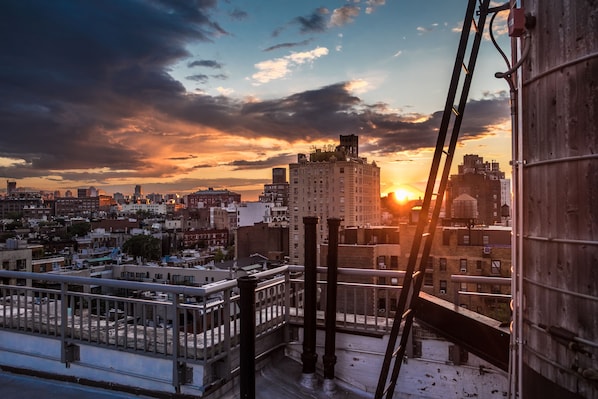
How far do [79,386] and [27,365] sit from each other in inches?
40.9

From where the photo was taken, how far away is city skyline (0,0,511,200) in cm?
1038

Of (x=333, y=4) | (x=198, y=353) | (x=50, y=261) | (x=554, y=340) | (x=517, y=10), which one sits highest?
(x=333, y=4)

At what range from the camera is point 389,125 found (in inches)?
1276

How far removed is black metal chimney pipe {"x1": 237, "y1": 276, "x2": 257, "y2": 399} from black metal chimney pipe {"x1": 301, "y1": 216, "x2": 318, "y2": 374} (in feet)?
4.56

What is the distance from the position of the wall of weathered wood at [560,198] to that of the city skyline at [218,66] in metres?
0.64

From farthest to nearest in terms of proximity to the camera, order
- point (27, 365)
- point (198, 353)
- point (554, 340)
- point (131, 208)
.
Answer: point (131, 208), point (27, 365), point (198, 353), point (554, 340)

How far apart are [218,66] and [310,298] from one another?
12.5 m

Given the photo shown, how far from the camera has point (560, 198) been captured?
2.88 m

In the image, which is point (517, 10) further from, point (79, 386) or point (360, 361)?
point (79, 386)

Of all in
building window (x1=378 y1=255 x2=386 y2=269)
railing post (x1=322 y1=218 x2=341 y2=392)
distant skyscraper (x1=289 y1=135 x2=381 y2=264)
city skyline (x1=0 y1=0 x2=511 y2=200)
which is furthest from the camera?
distant skyscraper (x1=289 y1=135 x2=381 y2=264)

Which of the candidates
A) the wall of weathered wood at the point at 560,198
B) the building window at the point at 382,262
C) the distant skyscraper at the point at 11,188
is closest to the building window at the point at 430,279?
the building window at the point at 382,262

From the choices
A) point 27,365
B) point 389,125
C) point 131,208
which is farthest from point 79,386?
point 131,208

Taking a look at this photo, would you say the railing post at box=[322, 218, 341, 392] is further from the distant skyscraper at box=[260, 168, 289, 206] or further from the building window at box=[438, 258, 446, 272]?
the distant skyscraper at box=[260, 168, 289, 206]

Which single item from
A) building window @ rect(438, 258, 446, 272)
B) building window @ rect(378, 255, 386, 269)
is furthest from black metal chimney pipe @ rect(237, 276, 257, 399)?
building window @ rect(378, 255, 386, 269)
